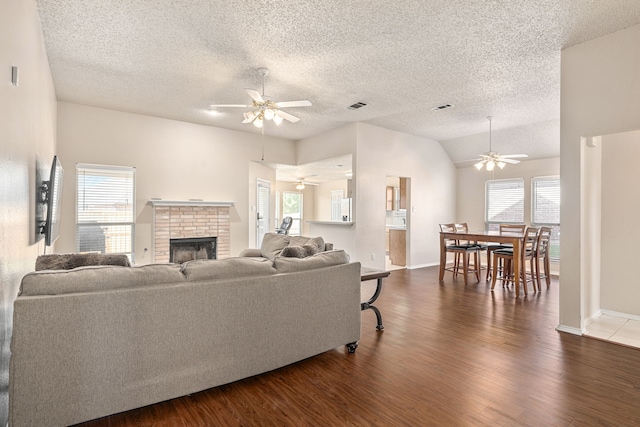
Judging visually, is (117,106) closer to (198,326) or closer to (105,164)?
(105,164)

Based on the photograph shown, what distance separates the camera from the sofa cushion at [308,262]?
2453 millimetres

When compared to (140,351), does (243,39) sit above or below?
above

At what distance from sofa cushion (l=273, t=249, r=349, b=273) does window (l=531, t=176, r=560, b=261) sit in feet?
19.4

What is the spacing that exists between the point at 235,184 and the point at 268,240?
8.10 ft

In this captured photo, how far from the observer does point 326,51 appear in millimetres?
3418

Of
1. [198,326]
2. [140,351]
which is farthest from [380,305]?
[140,351]

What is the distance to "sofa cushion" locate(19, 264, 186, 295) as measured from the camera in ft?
5.43

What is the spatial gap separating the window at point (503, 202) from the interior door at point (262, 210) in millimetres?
5315

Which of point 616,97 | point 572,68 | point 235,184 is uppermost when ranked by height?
point 572,68

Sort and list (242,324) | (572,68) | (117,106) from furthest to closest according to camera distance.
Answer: (117,106)
(572,68)
(242,324)

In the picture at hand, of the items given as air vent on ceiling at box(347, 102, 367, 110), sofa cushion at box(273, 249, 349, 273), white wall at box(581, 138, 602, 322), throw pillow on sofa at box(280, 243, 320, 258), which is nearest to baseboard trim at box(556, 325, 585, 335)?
white wall at box(581, 138, 602, 322)

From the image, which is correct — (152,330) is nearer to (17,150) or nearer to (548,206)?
(17,150)

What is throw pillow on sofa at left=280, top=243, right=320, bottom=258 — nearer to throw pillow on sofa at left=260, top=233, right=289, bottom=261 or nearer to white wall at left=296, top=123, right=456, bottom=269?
throw pillow on sofa at left=260, top=233, right=289, bottom=261

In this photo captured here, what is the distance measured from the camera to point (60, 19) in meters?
2.89
